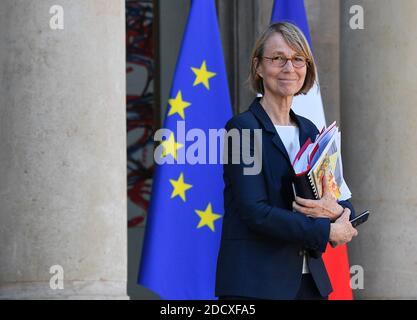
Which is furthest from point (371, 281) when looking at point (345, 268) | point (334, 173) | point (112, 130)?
point (334, 173)

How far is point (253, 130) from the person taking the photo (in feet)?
21.1

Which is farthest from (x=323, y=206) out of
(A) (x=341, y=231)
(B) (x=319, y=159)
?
(B) (x=319, y=159)

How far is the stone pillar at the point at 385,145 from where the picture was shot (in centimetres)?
1012

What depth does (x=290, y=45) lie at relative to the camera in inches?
259

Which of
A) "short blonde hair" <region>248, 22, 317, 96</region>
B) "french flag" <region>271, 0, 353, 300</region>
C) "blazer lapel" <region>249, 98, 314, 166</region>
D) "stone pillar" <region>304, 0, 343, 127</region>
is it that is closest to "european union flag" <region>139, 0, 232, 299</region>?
"french flag" <region>271, 0, 353, 300</region>

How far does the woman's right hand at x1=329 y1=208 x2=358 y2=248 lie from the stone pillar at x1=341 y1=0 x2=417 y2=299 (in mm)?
3775

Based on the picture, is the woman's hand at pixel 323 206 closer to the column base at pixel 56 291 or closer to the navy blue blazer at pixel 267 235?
the navy blue blazer at pixel 267 235

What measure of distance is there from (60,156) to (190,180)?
2.70 meters

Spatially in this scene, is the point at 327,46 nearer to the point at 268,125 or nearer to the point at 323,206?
the point at 268,125

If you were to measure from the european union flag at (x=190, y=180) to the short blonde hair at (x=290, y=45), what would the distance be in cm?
356

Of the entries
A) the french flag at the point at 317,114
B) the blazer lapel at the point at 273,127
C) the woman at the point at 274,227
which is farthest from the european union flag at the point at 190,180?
the woman at the point at 274,227

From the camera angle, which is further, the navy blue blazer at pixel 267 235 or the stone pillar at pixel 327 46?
the stone pillar at pixel 327 46

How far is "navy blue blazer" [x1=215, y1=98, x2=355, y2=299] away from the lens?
245 inches

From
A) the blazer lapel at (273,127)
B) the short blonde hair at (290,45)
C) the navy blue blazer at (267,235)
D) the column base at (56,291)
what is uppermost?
the short blonde hair at (290,45)
